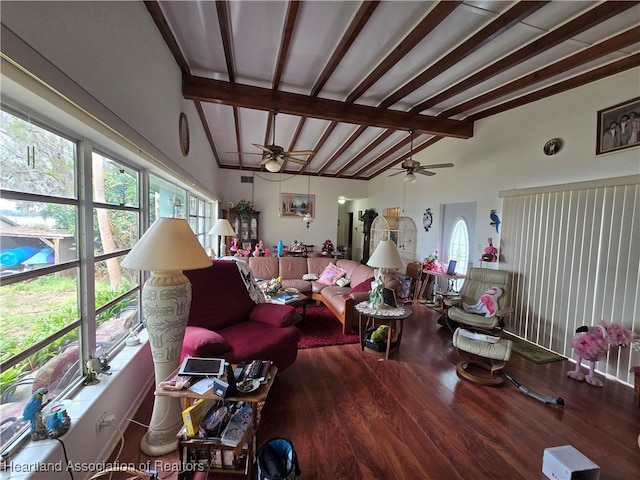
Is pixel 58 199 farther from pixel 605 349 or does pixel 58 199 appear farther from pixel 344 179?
pixel 344 179

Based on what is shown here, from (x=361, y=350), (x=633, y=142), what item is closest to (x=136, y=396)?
(x=361, y=350)

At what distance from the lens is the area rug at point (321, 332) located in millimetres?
3129

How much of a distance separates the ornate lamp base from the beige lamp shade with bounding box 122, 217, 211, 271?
0.20 meters

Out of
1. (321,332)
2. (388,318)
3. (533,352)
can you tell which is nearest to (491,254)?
(533,352)

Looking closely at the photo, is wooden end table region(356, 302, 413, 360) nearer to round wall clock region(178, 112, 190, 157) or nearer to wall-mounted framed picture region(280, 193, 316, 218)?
round wall clock region(178, 112, 190, 157)

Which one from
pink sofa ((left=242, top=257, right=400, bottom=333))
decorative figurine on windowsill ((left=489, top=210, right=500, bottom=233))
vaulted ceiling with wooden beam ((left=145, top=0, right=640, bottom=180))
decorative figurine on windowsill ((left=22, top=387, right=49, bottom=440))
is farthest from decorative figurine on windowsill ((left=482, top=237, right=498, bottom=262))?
decorative figurine on windowsill ((left=22, top=387, right=49, bottom=440))

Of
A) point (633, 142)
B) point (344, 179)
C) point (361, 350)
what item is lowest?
point (361, 350)

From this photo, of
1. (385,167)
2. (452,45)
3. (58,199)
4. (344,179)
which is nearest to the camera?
(58,199)

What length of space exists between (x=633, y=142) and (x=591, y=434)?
2692 mm

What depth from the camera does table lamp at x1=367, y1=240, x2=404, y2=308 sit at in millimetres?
2816

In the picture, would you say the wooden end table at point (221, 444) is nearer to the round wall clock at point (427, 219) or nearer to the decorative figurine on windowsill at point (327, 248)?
the round wall clock at point (427, 219)

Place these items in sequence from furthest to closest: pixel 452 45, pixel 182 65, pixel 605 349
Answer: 1. pixel 182 65
2. pixel 452 45
3. pixel 605 349

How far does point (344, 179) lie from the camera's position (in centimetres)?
791

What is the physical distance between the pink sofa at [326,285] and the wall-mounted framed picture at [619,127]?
2.68m
